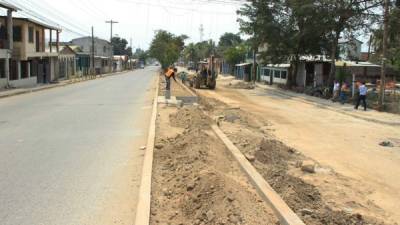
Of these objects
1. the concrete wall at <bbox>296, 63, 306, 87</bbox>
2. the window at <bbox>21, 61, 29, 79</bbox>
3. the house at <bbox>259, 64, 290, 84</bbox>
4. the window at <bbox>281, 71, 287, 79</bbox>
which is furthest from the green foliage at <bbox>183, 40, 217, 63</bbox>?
the window at <bbox>21, 61, 29, 79</bbox>

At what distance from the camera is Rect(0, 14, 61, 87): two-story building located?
43156mm

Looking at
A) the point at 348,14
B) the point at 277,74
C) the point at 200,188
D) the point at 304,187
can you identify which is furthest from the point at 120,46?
the point at 200,188

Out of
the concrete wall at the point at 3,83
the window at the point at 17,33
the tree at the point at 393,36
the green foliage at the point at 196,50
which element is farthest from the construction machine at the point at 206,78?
the green foliage at the point at 196,50

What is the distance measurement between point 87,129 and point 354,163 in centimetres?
755

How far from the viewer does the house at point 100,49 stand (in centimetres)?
10855

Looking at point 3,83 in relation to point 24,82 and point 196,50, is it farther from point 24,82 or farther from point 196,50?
point 196,50

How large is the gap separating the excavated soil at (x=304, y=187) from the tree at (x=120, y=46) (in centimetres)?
16245

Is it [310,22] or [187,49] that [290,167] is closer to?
[310,22]

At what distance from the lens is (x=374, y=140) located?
17766 millimetres

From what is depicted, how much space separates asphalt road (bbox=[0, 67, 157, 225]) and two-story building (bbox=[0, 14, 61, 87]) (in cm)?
2608

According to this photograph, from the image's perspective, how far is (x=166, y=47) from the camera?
103125mm

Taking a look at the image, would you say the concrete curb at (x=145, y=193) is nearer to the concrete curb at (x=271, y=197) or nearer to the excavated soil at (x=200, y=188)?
the excavated soil at (x=200, y=188)

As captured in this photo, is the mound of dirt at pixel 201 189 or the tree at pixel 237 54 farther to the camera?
the tree at pixel 237 54

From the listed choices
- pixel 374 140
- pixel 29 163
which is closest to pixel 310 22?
pixel 374 140
